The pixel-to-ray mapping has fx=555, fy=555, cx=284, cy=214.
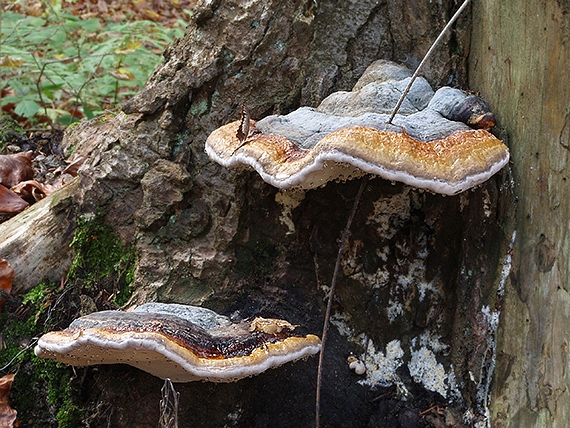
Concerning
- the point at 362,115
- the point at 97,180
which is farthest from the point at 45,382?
the point at 362,115

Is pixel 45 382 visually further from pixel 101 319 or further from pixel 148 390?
pixel 101 319

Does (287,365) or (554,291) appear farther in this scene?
(287,365)

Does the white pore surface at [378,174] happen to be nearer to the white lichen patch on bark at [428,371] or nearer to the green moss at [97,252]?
the white lichen patch on bark at [428,371]

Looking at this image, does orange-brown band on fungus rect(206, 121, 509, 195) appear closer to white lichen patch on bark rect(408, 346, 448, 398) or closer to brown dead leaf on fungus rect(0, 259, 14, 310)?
white lichen patch on bark rect(408, 346, 448, 398)

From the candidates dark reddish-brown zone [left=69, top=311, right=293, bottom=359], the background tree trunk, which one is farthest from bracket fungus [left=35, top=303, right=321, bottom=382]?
the background tree trunk

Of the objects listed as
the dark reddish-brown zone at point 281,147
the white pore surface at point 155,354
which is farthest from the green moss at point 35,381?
the dark reddish-brown zone at point 281,147

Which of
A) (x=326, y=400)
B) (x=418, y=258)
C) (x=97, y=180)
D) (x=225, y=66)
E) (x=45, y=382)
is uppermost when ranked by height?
(x=225, y=66)
